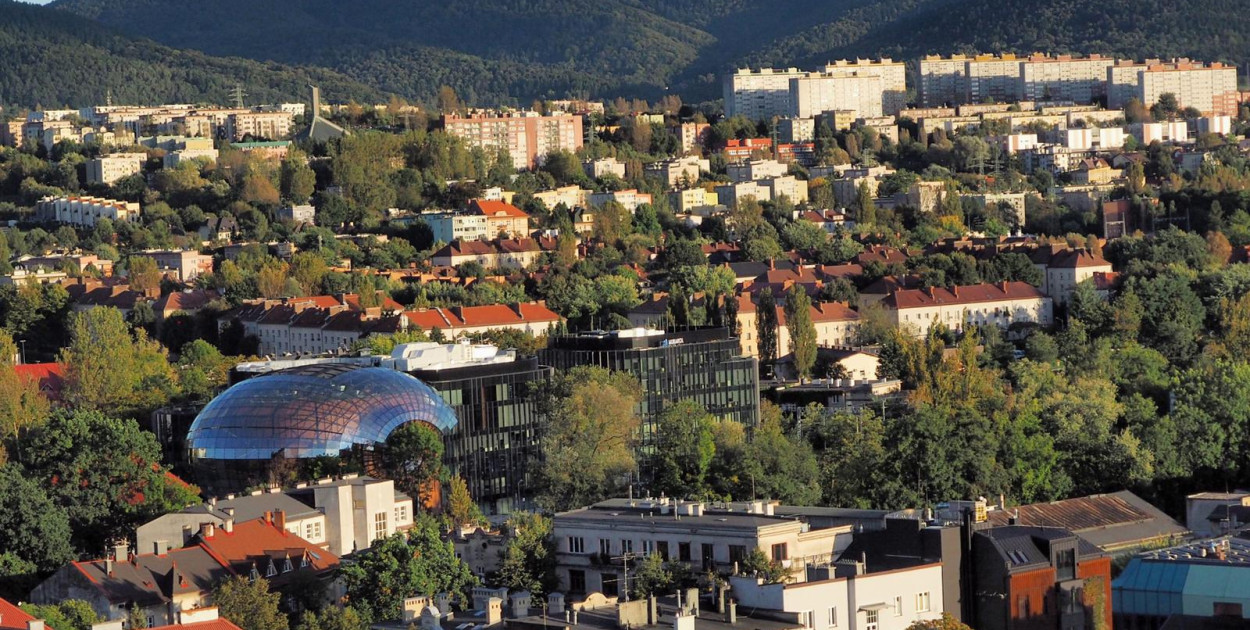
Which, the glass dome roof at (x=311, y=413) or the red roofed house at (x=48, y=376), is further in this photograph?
the red roofed house at (x=48, y=376)

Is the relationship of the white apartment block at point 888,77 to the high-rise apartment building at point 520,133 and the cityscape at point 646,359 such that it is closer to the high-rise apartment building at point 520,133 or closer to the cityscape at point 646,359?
the cityscape at point 646,359

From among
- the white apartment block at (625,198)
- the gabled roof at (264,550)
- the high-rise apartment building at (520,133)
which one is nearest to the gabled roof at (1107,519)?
the gabled roof at (264,550)

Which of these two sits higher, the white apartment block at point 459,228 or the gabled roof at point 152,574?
the white apartment block at point 459,228

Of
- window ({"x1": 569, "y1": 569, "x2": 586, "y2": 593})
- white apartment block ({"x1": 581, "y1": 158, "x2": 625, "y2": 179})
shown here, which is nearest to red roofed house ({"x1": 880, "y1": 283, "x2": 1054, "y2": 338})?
white apartment block ({"x1": 581, "y1": 158, "x2": 625, "y2": 179})

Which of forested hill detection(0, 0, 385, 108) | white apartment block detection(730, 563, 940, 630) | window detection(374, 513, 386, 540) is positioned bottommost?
window detection(374, 513, 386, 540)

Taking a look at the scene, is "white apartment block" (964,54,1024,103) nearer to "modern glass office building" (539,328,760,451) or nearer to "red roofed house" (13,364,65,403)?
"red roofed house" (13,364,65,403)

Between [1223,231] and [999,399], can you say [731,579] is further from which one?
[1223,231]

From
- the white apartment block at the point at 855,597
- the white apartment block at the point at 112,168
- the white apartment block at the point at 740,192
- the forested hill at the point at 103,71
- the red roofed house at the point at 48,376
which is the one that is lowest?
the red roofed house at the point at 48,376
